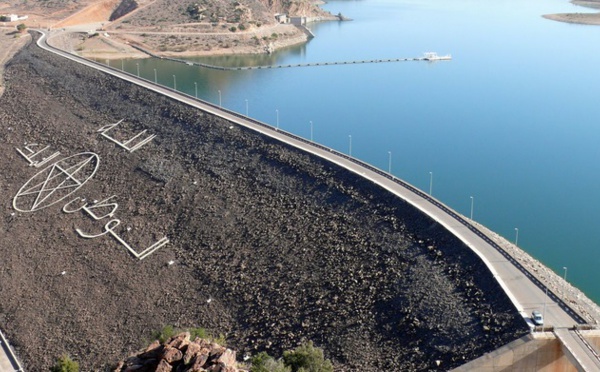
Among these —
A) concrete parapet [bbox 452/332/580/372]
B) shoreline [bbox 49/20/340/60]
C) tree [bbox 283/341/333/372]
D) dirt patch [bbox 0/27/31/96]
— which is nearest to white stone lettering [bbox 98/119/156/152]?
dirt patch [bbox 0/27/31/96]

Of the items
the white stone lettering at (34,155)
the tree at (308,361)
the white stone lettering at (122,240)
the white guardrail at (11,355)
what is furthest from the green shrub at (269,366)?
the white stone lettering at (34,155)

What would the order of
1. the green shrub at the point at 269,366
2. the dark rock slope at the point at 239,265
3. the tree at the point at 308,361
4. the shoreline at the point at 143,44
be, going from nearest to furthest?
the green shrub at the point at 269,366 → the tree at the point at 308,361 → the dark rock slope at the point at 239,265 → the shoreline at the point at 143,44

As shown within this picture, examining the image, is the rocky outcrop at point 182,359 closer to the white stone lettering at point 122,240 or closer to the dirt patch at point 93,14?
the white stone lettering at point 122,240

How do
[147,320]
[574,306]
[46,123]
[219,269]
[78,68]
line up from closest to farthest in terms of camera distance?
[574,306] < [147,320] < [219,269] < [46,123] < [78,68]

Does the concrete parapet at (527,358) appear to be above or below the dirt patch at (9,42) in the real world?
below

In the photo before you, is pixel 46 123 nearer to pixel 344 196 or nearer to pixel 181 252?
pixel 181 252

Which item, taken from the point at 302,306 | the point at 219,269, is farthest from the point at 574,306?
the point at 219,269
